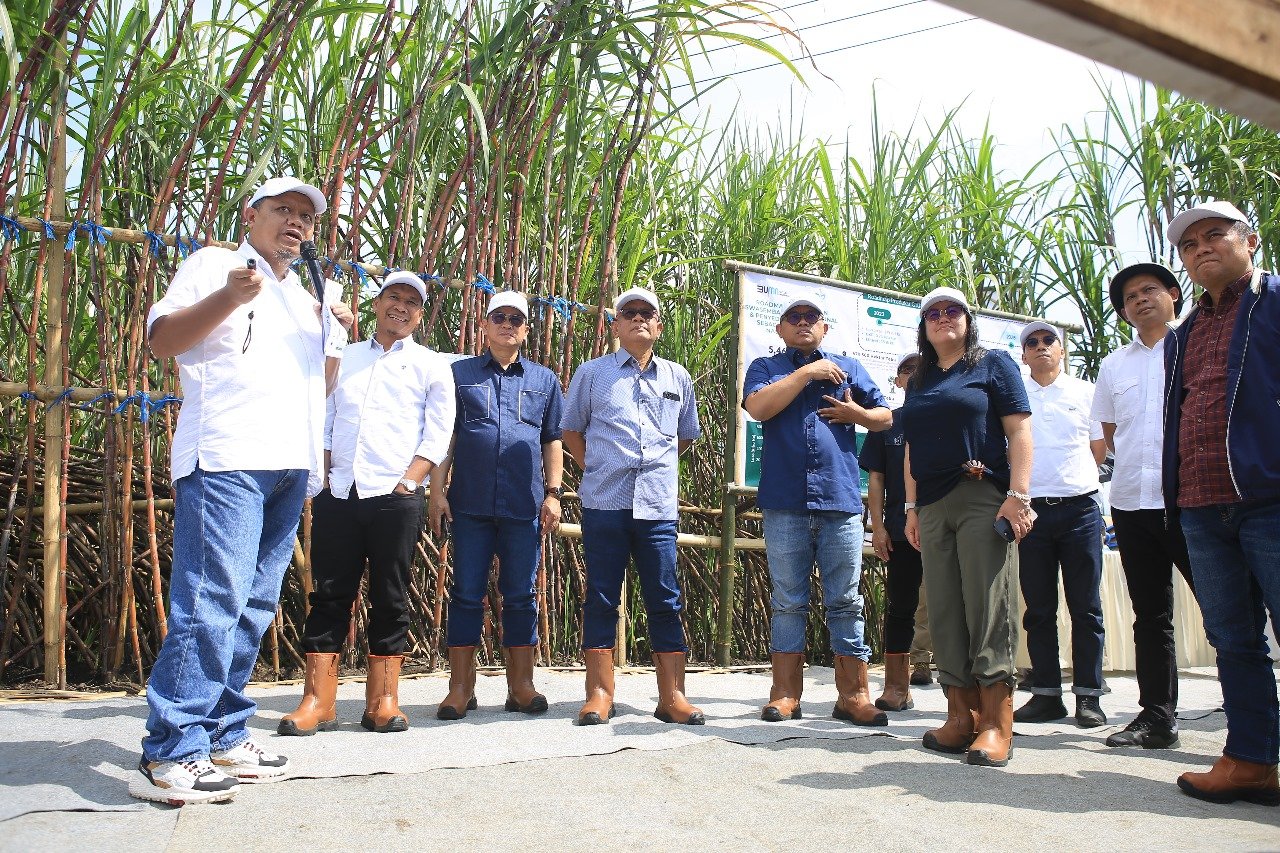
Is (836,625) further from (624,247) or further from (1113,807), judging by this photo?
(624,247)

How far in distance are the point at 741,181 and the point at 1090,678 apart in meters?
3.89

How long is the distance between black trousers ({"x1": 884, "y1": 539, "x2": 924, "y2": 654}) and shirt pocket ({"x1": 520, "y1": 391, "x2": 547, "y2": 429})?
168 centimetres

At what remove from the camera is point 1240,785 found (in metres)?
3.16

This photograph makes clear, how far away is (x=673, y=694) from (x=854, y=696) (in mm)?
699

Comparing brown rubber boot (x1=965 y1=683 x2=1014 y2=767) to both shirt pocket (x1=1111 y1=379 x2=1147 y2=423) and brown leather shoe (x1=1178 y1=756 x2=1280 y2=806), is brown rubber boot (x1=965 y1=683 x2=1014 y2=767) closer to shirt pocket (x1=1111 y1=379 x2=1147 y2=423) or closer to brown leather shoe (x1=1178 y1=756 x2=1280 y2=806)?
brown leather shoe (x1=1178 y1=756 x2=1280 y2=806)

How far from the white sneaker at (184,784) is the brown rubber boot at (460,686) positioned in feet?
4.12

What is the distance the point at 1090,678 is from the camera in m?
4.51

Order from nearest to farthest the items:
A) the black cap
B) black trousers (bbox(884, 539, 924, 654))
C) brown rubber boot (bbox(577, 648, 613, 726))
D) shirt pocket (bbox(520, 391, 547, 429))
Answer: brown rubber boot (bbox(577, 648, 613, 726)), the black cap, shirt pocket (bbox(520, 391, 547, 429)), black trousers (bbox(884, 539, 924, 654))

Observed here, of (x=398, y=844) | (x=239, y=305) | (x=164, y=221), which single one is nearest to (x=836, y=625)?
(x=398, y=844)

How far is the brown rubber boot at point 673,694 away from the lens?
4.14m

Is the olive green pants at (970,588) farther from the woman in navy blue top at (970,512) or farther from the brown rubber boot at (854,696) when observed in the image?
the brown rubber boot at (854,696)

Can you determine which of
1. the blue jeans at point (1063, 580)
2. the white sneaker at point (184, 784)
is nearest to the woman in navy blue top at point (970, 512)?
the blue jeans at point (1063, 580)

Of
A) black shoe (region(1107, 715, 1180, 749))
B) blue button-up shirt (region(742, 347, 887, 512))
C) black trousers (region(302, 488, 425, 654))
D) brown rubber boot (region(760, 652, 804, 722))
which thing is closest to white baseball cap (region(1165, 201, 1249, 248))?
blue button-up shirt (region(742, 347, 887, 512))

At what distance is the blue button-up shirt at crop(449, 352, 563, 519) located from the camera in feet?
14.0
